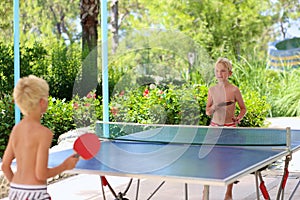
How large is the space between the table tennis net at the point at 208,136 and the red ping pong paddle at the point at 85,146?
54.3 inches

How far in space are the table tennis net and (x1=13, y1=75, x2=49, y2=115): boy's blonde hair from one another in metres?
1.61

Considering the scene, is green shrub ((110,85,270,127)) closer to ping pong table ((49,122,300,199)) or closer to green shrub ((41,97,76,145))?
green shrub ((41,97,76,145))

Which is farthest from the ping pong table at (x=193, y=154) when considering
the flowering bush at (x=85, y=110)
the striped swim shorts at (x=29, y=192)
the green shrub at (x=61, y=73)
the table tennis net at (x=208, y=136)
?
the green shrub at (x=61, y=73)

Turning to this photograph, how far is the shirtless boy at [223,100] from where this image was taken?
584 cm

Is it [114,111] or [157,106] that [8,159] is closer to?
[157,106]

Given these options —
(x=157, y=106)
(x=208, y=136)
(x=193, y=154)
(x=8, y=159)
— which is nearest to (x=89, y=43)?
(x=157, y=106)

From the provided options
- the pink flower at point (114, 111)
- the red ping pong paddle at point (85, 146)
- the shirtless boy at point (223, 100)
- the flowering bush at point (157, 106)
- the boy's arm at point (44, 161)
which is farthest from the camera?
the pink flower at point (114, 111)

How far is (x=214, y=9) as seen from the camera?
62.3ft

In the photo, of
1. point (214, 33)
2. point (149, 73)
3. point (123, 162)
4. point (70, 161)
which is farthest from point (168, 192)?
point (214, 33)

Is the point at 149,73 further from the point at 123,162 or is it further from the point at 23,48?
the point at 123,162

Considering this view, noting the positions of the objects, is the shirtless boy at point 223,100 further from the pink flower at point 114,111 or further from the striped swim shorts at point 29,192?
the pink flower at point 114,111

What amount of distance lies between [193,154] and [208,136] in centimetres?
84

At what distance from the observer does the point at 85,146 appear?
3.50 m

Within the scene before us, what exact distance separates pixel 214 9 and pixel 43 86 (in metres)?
15.9
